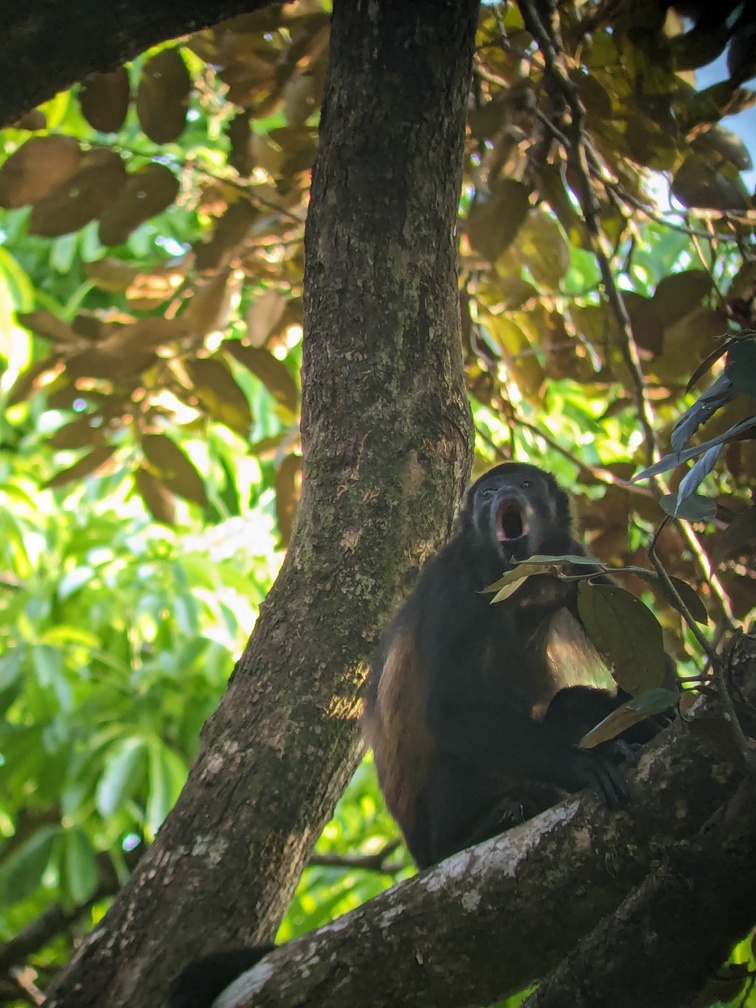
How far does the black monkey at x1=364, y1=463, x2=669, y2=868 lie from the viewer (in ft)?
7.48

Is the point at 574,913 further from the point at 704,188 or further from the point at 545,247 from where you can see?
the point at 545,247

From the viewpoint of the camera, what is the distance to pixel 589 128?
3.05m

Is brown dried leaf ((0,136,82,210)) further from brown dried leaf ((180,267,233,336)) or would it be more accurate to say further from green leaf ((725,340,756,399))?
green leaf ((725,340,756,399))

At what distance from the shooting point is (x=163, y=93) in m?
2.71

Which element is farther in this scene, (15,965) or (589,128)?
(15,965)

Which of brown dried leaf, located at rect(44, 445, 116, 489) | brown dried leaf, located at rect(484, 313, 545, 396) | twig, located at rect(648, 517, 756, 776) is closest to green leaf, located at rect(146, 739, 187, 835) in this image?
brown dried leaf, located at rect(44, 445, 116, 489)

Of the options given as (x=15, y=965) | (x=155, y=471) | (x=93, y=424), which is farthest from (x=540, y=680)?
(x=15, y=965)

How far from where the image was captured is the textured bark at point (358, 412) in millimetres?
1981

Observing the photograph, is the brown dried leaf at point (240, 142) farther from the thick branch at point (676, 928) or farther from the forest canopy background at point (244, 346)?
the thick branch at point (676, 928)

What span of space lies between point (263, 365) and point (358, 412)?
0.75 m

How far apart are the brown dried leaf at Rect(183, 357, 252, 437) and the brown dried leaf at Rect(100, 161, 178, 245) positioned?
46 cm

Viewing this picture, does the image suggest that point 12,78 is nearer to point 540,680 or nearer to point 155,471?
point 155,471

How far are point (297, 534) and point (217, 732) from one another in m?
0.52

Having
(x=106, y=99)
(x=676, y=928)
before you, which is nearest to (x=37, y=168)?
(x=106, y=99)
